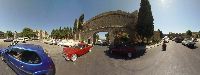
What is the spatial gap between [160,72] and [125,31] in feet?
74.5

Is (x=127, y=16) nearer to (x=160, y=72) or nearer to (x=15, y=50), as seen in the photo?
(x=160, y=72)

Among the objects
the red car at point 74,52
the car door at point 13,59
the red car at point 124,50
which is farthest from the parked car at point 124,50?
the car door at point 13,59

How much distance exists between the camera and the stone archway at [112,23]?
38713 millimetres

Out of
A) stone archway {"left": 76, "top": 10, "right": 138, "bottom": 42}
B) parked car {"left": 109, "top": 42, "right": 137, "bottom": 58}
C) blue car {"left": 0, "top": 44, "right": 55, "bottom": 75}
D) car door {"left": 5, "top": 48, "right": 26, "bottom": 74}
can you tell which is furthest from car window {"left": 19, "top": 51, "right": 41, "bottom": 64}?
stone archway {"left": 76, "top": 10, "right": 138, "bottom": 42}

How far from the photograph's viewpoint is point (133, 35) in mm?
38000

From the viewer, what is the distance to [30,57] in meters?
11.6

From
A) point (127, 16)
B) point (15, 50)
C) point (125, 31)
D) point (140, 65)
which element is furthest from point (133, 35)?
point (15, 50)

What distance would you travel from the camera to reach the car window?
11.3 m

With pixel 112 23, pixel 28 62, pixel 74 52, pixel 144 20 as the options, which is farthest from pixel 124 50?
pixel 112 23

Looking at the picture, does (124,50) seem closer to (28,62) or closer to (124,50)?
(124,50)

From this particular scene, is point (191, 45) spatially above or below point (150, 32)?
below

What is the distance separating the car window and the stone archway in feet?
88.1

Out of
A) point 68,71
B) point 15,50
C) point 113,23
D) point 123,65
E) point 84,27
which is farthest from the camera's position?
point 84,27

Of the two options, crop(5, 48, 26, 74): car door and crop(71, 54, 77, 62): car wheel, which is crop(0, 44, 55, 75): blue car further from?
crop(71, 54, 77, 62): car wheel
